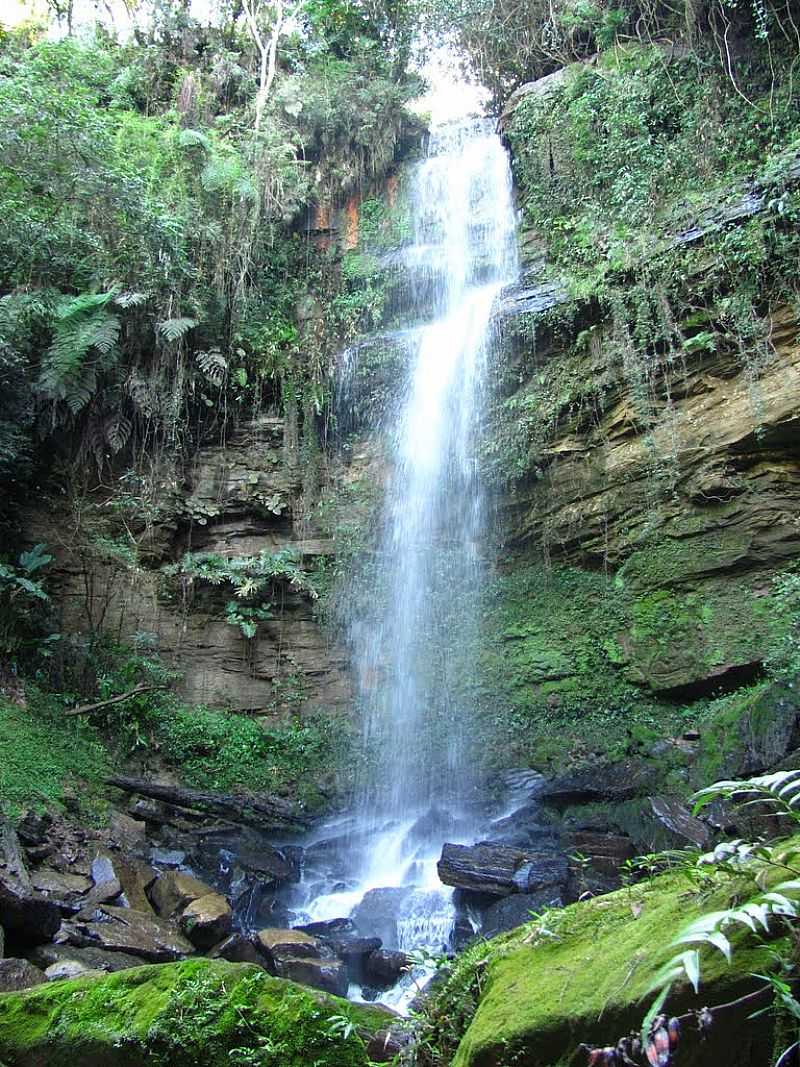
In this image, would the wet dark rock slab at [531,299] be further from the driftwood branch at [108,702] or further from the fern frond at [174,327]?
the driftwood branch at [108,702]

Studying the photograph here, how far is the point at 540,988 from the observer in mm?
1852

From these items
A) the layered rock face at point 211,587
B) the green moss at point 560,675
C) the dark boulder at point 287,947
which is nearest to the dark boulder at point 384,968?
the dark boulder at point 287,947

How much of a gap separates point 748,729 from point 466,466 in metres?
5.43

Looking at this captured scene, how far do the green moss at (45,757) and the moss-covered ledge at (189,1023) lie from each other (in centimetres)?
429

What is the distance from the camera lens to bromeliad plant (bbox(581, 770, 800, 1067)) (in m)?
1.26

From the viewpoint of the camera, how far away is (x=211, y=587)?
11.3 m

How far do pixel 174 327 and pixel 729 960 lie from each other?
1109 centimetres

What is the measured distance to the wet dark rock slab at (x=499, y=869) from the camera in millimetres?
6598

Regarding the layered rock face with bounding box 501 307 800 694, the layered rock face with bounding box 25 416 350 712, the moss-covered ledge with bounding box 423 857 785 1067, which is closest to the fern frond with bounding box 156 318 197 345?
the layered rock face with bounding box 25 416 350 712

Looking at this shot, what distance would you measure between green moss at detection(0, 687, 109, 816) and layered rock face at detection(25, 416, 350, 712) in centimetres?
194

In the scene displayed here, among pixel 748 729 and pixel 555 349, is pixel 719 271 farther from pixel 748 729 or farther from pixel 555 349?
pixel 748 729

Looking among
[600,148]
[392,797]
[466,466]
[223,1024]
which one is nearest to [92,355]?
[466,466]

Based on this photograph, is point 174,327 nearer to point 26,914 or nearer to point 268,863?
point 268,863

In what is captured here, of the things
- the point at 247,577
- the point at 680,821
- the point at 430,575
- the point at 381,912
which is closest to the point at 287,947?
the point at 381,912
